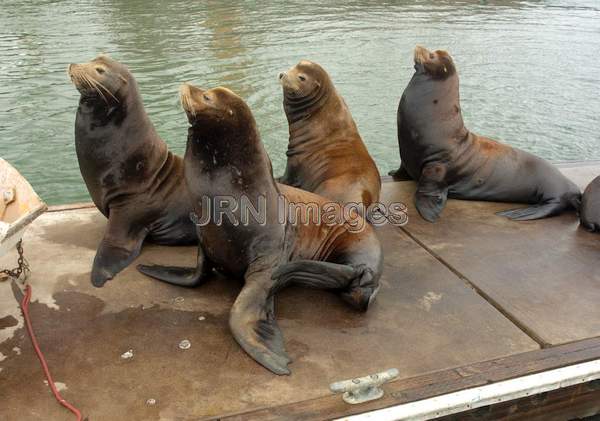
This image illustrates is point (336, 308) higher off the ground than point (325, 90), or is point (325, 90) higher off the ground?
point (325, 90)

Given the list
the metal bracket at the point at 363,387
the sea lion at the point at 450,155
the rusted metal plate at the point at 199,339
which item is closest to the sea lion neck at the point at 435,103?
the sea lion at the point at 450,155

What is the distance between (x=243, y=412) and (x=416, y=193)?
2506 mm

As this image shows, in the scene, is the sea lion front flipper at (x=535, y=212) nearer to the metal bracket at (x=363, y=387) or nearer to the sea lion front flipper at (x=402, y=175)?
the sea lion front flipper at (x=402, y=175)

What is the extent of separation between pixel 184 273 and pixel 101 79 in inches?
43.7

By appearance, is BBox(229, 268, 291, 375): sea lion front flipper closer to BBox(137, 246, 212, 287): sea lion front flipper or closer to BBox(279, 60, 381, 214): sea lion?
BBox(137, 246, 212, 287): sea lion front flipper


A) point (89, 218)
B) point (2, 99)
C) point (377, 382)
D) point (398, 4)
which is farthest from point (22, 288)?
point (398, 4)

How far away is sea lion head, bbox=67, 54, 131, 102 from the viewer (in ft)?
9.77

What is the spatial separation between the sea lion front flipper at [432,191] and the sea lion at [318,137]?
363mm

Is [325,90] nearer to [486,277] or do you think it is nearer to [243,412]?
[486,277]

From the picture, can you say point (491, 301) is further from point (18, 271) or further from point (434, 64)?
point (18, 271)

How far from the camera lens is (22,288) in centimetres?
279

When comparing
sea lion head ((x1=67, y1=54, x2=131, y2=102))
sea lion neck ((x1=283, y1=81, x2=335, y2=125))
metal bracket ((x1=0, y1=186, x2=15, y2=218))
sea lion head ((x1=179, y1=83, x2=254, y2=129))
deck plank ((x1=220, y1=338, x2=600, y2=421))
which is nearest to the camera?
deck plank ((x1=220, y1=338, x2=600, y2=421))

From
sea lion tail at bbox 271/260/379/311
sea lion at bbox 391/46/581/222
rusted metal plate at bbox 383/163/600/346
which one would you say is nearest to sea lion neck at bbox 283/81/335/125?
sea lion at bbox 391/46/581/222

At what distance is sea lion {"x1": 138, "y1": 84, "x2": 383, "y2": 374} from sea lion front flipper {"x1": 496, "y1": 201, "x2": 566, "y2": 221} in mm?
1524
